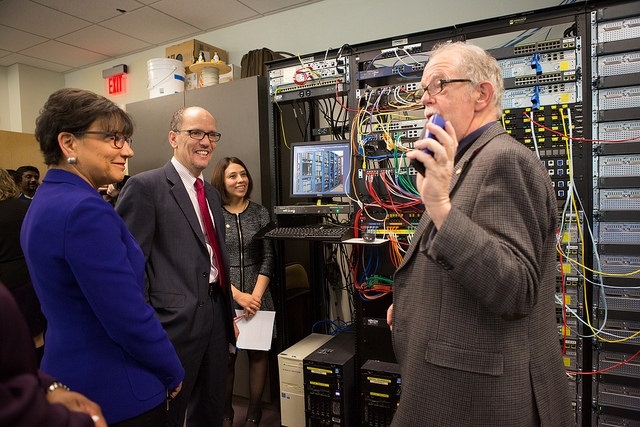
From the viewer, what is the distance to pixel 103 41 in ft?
13.4

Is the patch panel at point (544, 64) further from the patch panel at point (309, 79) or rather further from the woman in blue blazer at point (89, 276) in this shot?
the woman in blue blazer at point (89, 276)

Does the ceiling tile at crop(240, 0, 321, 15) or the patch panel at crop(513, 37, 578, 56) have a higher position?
the ceiling tile at crop(240, 0, 321, 15)

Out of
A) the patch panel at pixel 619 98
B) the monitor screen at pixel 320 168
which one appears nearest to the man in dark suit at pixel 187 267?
the monitor screen at pixel 320 168

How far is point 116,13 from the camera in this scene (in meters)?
3.43

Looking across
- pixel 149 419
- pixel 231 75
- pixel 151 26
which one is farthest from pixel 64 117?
pixel 151 26

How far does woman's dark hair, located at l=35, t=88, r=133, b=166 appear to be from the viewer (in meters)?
1.05

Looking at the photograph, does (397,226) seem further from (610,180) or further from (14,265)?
(14,265)

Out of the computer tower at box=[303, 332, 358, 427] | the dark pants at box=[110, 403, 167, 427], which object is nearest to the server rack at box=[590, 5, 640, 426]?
the computer tower at box=[303, 332, 358, 427]

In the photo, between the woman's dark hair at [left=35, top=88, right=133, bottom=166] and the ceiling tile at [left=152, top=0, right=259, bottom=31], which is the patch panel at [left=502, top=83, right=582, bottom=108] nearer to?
the woman's dark hair at [left=35, top=88, right=133, bottom=166]

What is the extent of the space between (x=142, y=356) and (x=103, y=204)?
40cm

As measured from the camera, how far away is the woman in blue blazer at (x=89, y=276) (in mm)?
953

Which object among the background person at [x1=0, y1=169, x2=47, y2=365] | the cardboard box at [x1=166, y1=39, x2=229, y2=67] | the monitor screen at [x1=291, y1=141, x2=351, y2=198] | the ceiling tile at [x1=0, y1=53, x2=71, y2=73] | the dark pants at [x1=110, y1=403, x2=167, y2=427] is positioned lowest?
the dark pants at [x1=110, y1=403, x2=167, y2=427]

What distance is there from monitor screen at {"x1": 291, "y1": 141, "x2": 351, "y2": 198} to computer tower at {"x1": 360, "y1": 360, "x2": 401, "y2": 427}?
0.95m

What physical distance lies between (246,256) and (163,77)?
1906mm
